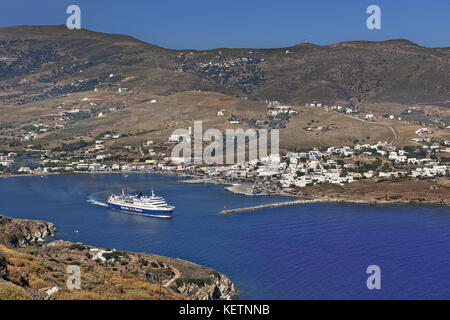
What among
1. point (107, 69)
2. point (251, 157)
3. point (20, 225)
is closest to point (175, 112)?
point (251, 157)

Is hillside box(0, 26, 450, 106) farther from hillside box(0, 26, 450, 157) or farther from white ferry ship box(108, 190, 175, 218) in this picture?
white ferry ship box(108, 190, 175, 218)

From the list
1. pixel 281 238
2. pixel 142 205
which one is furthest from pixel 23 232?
pixel 281 238

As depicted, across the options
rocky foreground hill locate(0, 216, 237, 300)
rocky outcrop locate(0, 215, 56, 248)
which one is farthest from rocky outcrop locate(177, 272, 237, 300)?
rocky outcrop locate(0, 215, 56, 248)

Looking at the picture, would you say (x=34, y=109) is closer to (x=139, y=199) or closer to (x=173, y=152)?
(x=173, y=152)

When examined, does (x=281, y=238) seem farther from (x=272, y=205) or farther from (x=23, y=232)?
(x=23, y=232)

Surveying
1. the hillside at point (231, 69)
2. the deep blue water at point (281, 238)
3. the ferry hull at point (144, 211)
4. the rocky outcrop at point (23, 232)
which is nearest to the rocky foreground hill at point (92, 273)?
the rocky outcrop at point (23, 232)

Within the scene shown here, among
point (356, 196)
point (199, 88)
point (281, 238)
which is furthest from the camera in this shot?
point (199, 88)

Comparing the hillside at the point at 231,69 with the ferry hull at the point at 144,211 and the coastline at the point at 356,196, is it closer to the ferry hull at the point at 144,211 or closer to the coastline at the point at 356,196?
the coastline at the point at 356,196
